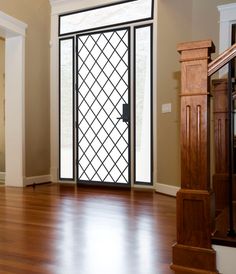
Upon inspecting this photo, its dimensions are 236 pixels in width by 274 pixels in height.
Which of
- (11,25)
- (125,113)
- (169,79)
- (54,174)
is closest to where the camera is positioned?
(169,79)

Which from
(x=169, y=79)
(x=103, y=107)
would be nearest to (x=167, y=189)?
(x=169, y=79)

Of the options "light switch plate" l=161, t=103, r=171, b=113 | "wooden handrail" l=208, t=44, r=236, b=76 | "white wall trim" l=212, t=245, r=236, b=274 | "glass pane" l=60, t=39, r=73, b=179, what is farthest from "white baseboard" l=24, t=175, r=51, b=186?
"wooden handrail" l=208, t=44, r=236, b=76

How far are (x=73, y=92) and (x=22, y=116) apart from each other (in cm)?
87

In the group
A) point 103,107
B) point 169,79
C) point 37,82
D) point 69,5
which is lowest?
point 103,107

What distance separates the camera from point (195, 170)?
1793 mm

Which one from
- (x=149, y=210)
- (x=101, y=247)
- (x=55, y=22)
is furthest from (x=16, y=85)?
(x=101, y=247)

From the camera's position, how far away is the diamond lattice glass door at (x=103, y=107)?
4.72 metres

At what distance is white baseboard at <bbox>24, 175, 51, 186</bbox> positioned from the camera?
16.0 ft

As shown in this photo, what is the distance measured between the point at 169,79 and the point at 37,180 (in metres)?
2.51

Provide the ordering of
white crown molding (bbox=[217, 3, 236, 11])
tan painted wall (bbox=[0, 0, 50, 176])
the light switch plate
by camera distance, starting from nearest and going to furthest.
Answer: white crown molding (bbox=[217, 3, 236, 11])
the light switch plate
tan painted wall (bbox=[0, 0, 50, 176])

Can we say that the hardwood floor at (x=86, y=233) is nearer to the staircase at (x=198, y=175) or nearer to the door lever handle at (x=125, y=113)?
the staircase at (x=198, y=175)

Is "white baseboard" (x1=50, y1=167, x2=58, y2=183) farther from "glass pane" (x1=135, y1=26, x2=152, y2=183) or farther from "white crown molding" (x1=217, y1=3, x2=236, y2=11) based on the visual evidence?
"white crown molding" (x1=217, y1=3, x2=236, y2=11)

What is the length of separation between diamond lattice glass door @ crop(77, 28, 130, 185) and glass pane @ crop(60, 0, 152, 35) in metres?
0.16

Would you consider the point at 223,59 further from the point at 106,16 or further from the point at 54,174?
the point at 54,174
